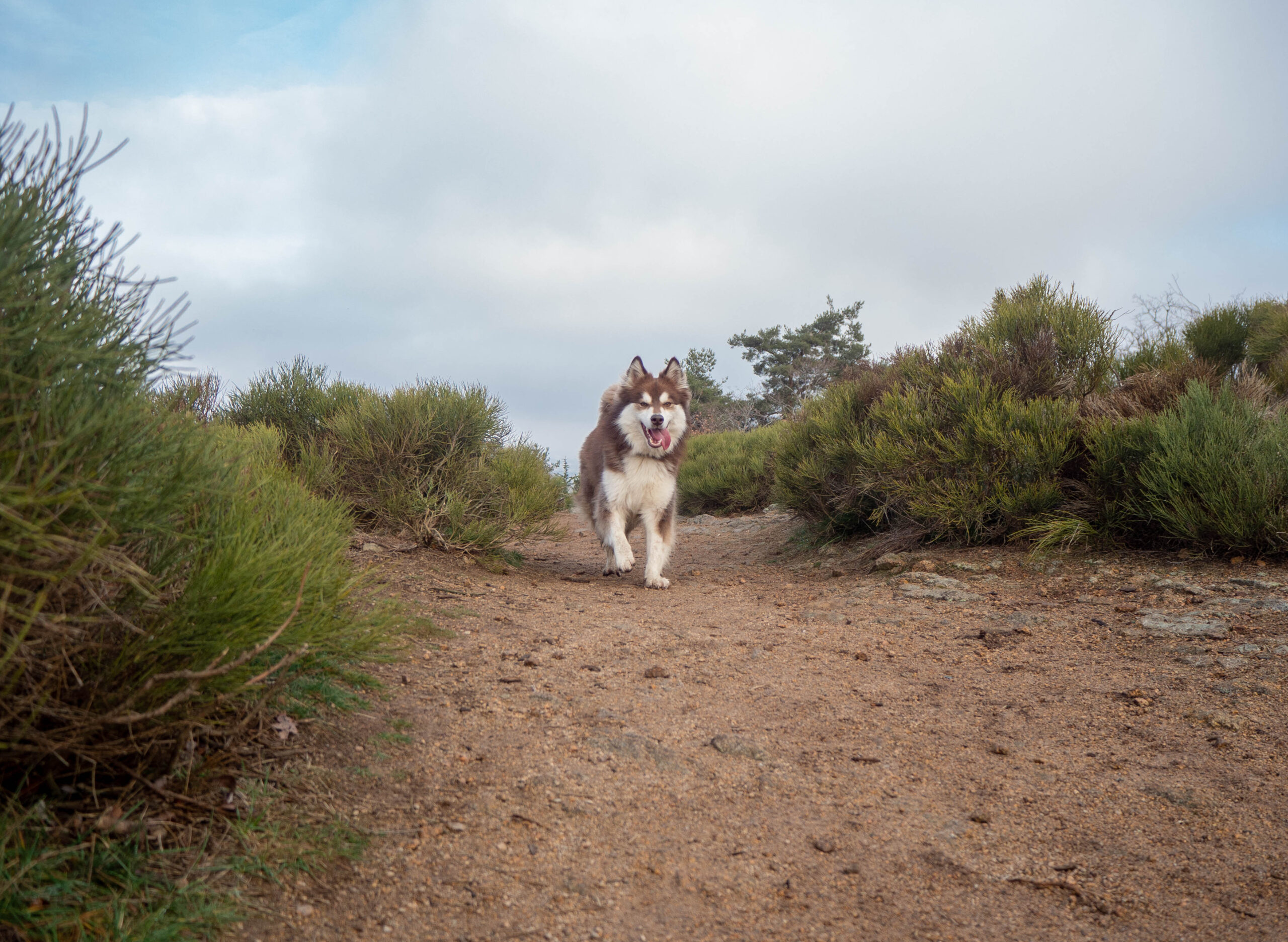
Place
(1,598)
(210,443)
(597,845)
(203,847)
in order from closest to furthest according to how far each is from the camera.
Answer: (1,598)
(203,847)
(210,443)
(597,845)

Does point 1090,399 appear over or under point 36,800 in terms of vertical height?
over

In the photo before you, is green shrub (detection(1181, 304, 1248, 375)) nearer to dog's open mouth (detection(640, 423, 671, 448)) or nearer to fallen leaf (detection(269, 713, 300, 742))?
dog's open mouth (detection(640, 423, 671, 448))

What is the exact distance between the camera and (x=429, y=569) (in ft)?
20.9

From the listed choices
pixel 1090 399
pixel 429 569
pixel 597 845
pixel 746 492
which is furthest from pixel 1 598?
pixel 746 492

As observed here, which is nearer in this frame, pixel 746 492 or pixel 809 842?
pixel 809 842

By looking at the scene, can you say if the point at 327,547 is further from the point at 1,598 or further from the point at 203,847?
the point at 1,598

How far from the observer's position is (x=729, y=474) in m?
13.7

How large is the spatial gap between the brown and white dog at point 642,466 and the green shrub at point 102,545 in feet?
16.4

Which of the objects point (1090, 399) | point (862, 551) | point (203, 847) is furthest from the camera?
point (862, 551)

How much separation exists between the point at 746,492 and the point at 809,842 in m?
10.4

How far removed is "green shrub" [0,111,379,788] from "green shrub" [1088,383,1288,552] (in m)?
6.22

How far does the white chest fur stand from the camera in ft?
24.9

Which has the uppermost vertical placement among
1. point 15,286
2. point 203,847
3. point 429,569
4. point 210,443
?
point 15,286

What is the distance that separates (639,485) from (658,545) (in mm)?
590
